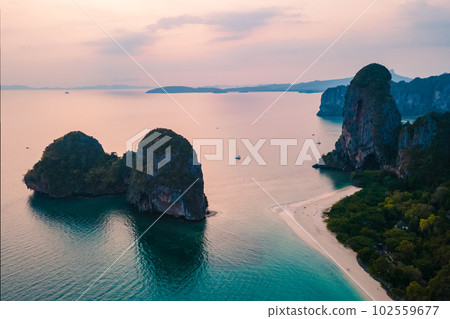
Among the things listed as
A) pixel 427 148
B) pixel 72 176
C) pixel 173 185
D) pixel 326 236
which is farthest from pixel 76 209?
pixel 427 148

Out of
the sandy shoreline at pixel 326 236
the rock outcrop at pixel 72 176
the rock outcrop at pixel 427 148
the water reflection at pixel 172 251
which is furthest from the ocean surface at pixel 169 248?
the rock outcrop at pixel 427 148

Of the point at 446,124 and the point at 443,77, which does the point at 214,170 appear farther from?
the point at 443,77

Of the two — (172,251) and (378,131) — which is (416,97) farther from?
(172,251)

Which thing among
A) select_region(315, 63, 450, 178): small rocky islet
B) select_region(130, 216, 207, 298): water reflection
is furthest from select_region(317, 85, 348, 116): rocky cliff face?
select_region(130, 216, 207, 298): water reflection

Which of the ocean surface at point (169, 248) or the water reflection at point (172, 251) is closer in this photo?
the ocean surface at point (169, 248)

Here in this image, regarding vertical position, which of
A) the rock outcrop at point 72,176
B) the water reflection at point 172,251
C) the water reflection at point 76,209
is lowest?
the water reflection at point 172,251

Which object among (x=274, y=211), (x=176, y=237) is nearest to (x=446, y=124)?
(x=274, y=211)

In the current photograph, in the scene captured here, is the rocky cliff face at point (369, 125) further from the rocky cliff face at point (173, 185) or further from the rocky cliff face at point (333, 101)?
the rocky cliff face at point (333, 101)
